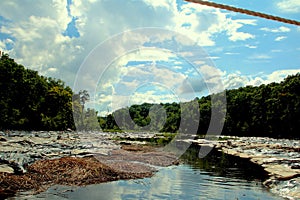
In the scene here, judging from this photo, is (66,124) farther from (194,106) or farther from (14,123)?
(194,106)

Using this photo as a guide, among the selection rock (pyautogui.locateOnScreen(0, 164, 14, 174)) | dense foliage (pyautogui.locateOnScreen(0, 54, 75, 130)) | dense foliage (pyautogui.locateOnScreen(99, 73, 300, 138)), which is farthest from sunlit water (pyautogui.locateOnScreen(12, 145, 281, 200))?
dense foliage (pyautogui.locateOnScreen(99, 73, 300, 138))

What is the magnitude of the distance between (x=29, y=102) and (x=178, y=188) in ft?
212

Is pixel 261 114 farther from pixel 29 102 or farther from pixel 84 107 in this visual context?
pixel 84 107

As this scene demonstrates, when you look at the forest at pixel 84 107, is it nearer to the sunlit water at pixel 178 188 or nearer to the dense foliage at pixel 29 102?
the dense foliage at pixel 29 102

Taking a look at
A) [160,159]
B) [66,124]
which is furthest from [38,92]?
[160,159]

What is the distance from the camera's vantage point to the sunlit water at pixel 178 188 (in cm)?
1230

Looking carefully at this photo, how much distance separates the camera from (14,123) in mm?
65875

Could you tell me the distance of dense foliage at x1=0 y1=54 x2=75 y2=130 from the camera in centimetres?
6425

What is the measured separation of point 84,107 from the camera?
109062 mm

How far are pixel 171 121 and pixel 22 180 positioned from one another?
114 metres

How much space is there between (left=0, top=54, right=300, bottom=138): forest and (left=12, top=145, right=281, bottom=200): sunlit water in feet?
174

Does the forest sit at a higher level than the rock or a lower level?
higher

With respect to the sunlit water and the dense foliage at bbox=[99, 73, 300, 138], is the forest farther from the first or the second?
the sunlit water

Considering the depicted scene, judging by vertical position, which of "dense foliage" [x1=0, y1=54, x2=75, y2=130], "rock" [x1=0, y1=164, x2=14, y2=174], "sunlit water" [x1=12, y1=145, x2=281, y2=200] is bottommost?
"sunlit water" [x1=12, y1=145, x2=281, y2=200]
